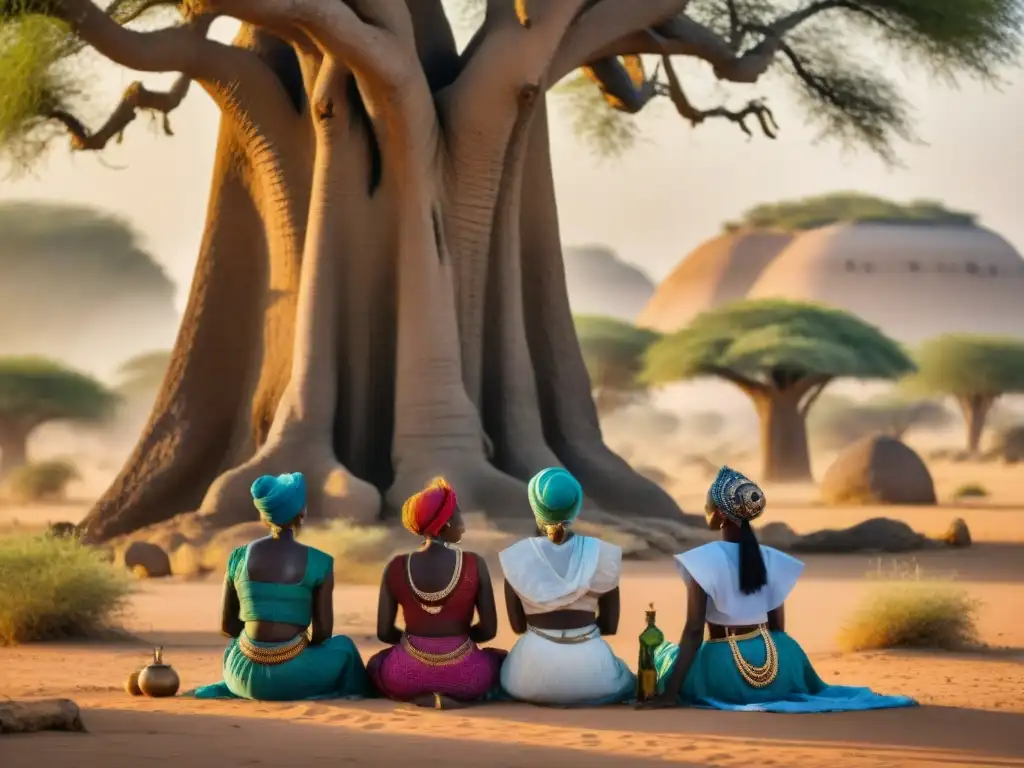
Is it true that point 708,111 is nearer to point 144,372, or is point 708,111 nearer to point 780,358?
point 780,358

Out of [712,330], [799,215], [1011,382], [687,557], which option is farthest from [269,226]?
[799,215]

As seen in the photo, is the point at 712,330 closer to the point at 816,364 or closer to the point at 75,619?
the point at 816,364

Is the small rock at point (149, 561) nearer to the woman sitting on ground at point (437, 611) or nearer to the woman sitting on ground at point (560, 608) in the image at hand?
the woman sitting on ground at point (437, 611)

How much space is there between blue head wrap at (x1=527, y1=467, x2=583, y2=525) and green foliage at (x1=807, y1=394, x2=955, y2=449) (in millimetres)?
62939

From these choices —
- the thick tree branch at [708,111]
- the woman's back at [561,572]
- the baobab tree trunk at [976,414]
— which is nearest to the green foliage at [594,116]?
the thick tree branch at [708,111]

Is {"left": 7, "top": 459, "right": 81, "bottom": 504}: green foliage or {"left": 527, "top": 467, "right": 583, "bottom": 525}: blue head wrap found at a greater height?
{"left": 7, "top": 459, "right": 81, "bottom": 504}: green foliage

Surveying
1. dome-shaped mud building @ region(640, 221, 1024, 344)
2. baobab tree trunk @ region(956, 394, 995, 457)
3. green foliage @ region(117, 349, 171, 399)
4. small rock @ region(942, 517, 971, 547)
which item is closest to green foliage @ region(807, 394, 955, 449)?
dome-shaped mud building @ region(640, 221, 1024, 344)

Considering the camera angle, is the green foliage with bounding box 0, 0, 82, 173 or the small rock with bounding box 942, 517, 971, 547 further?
the small rock with bounding box 942, 517, 971, 547

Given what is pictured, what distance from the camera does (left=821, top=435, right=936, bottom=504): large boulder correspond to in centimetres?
2723

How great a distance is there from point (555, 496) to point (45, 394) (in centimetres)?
3936

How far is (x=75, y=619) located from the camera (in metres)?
11.4

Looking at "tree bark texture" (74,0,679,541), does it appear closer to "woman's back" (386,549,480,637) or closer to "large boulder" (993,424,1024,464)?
"woman's back" (386,549,480,637)

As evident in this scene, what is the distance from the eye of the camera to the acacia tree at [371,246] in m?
16.4

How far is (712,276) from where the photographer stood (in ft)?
298
